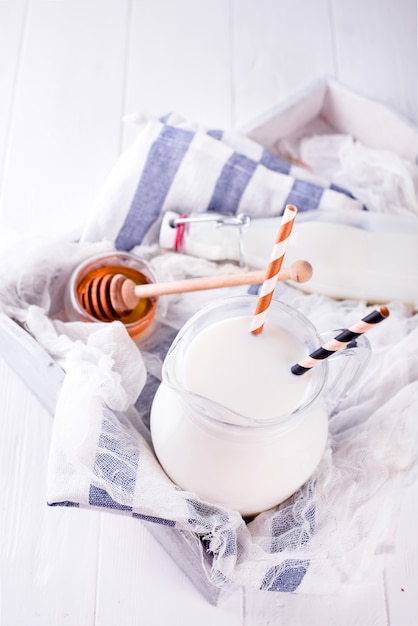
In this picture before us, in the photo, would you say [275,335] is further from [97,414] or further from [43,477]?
[43,477]

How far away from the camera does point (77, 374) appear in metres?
0.48

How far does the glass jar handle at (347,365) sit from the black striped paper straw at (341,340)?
19 mm

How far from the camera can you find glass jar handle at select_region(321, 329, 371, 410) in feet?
1.44

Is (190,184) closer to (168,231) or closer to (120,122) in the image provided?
(168,231)

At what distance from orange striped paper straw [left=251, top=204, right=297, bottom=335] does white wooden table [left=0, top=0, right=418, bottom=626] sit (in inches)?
9.6

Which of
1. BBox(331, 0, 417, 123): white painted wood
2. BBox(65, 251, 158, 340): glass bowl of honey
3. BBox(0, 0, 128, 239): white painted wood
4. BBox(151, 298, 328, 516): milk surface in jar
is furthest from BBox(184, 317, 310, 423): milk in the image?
BBox(331, 0, 417, 123): white painted wood

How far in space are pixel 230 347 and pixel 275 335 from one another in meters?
0.03

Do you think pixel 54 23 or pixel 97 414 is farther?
pixel 54 23

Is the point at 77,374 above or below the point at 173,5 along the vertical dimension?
below

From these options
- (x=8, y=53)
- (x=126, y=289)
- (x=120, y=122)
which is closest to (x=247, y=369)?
(x=126, y=289)

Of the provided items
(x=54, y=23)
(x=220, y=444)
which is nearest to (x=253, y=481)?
(x=220, y=444)

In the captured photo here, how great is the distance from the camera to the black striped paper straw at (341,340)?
13.9 inches

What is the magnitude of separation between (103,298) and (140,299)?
4 cm

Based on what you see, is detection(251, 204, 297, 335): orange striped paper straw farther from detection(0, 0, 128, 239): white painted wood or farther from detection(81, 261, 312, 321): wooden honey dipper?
detection(0, 0, 128, 239): white painted wood
